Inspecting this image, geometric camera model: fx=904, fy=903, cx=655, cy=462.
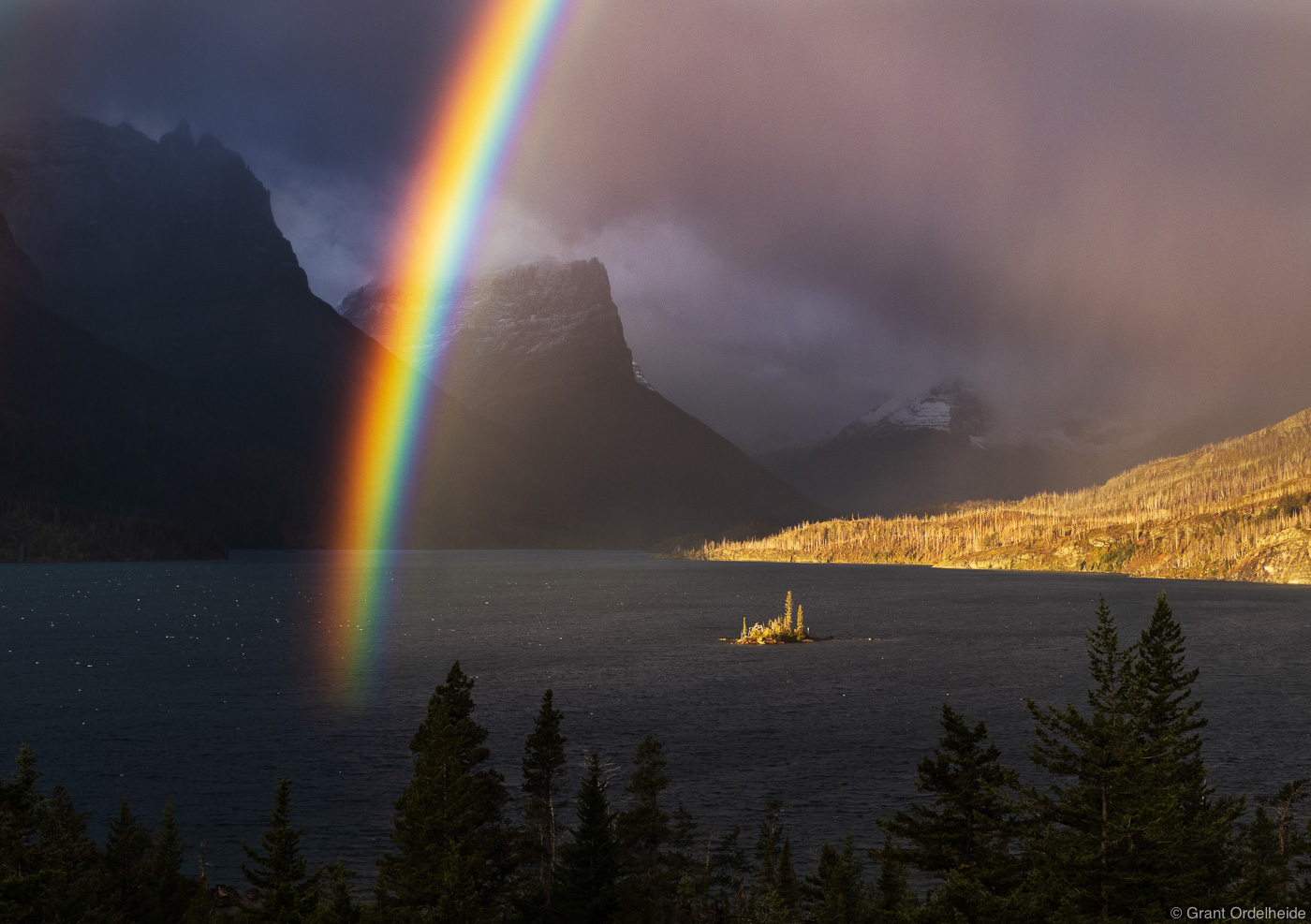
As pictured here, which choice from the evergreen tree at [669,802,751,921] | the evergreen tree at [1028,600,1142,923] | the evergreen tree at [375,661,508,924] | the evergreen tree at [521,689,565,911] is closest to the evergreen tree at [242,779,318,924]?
the evergreen tree at [375,661,508,924]

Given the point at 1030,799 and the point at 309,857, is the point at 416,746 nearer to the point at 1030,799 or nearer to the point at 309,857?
the point at 309,857

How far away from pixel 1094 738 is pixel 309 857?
143 feet

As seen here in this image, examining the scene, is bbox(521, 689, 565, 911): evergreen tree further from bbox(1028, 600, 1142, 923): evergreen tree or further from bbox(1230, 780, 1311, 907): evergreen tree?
bbox(1230, 780, 1311, 907): evergreen tree

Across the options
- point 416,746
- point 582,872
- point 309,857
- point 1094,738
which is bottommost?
point 309,857

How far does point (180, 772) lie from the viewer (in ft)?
229

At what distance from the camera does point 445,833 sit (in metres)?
38.4

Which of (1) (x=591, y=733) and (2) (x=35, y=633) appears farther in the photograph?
(2) (x=35, y=633)

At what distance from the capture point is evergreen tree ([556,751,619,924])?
3741 cm

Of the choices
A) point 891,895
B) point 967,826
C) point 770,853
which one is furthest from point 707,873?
point 967,826

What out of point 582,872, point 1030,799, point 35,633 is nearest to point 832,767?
point 582,872

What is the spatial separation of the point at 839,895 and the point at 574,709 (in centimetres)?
6024

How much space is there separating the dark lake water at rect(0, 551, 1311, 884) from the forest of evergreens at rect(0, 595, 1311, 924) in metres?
9.01

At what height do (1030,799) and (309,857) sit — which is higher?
(1030,799)

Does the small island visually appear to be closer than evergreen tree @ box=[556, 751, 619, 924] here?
No
